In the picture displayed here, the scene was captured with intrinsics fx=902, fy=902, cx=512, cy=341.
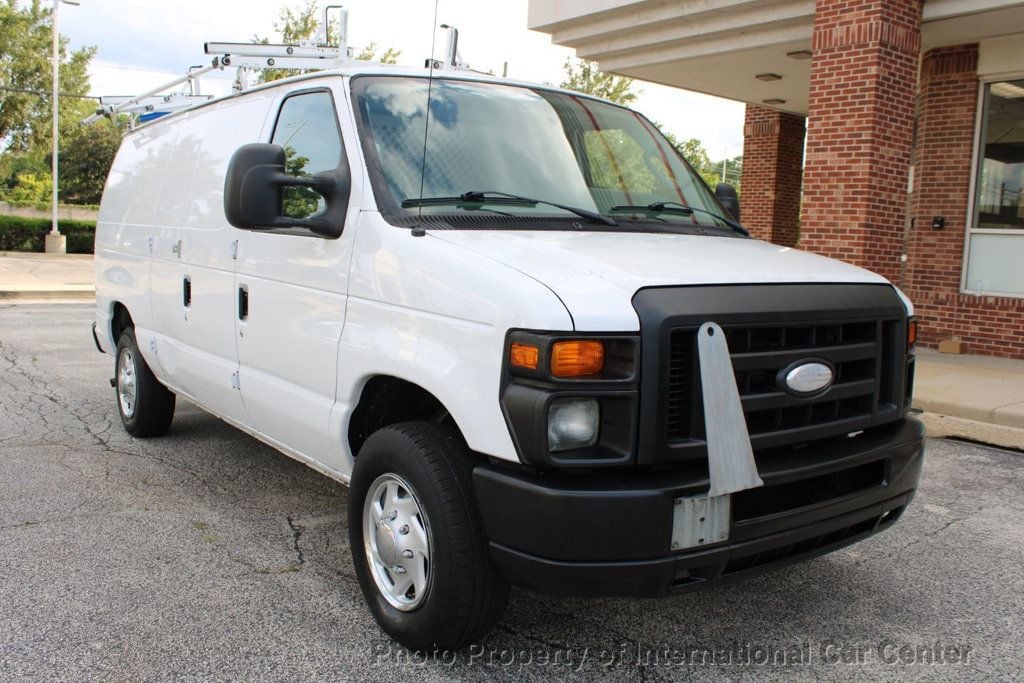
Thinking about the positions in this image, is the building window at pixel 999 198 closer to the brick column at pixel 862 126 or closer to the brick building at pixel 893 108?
the brick building at pixel 893 108

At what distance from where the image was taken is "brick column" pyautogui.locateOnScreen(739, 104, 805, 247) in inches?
634

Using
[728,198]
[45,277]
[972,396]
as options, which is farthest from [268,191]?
[45,277]

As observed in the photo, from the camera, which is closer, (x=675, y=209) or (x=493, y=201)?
(x=493, y=201)

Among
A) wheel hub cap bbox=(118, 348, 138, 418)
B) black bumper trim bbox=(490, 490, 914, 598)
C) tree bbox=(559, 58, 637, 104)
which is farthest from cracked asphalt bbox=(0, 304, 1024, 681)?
tree bbox=(559, 58, 637, 104)

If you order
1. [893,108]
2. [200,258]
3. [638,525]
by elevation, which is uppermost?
[893,108]

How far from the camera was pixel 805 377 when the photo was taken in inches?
116

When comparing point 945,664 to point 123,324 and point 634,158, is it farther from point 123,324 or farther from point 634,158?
point 123,324

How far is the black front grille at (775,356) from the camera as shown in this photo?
2.69 m

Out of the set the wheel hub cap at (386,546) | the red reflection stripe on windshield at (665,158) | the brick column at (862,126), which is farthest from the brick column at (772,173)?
the wheel hub cap at (386,546)

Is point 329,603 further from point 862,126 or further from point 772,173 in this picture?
point 772,173

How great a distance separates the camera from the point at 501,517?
2.75 metres

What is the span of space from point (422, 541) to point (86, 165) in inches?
2782

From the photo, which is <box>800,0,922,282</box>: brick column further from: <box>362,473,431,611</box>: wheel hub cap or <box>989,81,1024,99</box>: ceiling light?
<box>362,473,431,611</box>: wheel hub cap

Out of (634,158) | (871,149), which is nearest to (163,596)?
Result: (634,158)
